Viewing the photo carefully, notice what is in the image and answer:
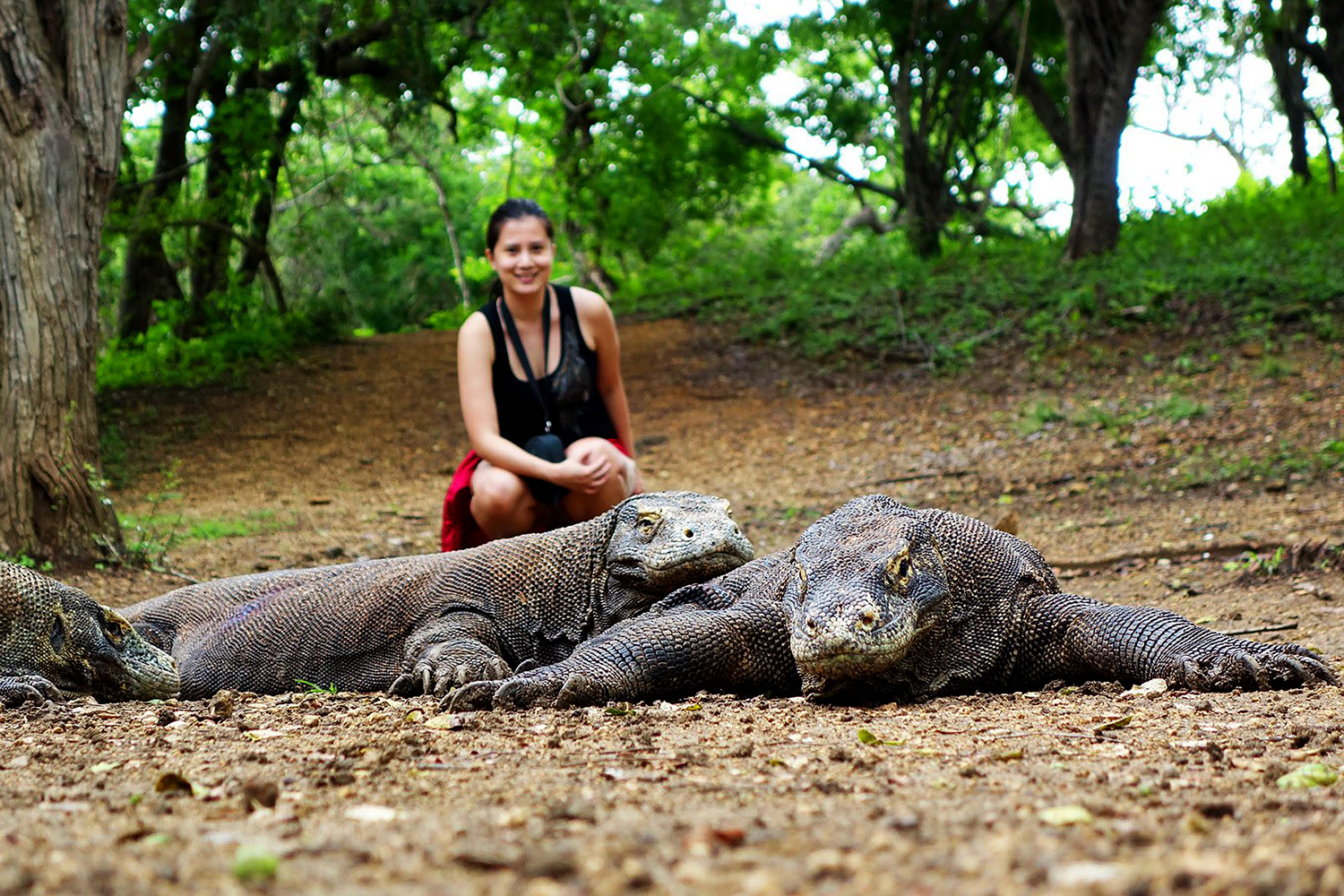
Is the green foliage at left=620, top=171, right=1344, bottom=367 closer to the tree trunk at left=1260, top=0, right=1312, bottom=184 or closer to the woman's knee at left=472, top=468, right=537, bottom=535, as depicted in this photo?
the tree trunk at left=1260, top=0, right=1312, bottom=184

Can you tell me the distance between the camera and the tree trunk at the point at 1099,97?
12.1m

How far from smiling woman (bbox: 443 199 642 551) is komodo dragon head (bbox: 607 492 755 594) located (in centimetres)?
93

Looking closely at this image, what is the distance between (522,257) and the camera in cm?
493

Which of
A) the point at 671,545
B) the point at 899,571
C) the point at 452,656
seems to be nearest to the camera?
the point at 899,571

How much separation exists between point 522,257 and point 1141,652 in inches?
108

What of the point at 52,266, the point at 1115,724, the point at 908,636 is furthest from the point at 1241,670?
the point at 52,266

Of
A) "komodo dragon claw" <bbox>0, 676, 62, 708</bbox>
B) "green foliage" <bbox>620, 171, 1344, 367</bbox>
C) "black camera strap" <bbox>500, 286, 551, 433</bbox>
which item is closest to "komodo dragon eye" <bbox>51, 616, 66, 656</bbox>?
"komodo dragon claw" <bbox>0, 676, 62, 708</bbox>

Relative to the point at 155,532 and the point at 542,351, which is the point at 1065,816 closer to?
the point at 542,351

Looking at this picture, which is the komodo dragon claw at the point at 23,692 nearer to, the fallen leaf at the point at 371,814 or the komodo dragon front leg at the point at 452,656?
the komodo dragon front leg at the point at 452,656

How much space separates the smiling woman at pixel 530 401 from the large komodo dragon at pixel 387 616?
673 millimetres

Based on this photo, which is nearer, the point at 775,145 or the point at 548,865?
the point at 548,865

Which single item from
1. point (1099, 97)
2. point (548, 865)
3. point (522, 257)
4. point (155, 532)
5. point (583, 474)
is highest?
point (1099, 97)

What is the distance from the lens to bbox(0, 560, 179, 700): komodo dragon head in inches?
128

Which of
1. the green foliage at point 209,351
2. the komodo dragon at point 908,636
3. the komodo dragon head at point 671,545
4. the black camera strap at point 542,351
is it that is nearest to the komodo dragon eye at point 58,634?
the komodo dragon at point 908,636
